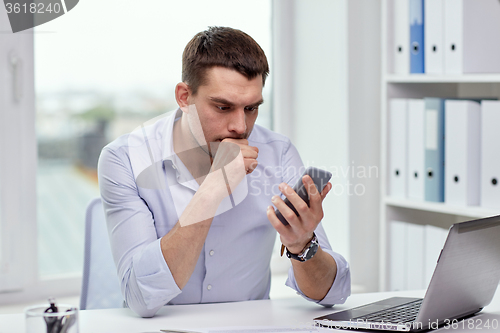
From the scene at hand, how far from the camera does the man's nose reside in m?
1.31

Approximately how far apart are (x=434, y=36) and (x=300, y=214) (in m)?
1.12

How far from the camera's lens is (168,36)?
2232mm

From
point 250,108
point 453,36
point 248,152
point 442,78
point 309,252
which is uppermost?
point 453,36

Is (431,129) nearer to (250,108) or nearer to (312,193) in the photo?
(250,108)

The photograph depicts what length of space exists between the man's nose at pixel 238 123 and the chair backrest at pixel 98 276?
47cm

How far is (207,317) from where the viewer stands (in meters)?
1.08

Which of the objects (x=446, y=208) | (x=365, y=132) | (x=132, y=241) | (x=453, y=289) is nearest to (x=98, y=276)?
(x=132, y=241)

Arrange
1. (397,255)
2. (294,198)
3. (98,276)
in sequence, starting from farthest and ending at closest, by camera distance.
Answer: (397,255) → (98,276) → (294,198)

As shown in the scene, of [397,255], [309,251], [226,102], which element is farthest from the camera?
[397,255]

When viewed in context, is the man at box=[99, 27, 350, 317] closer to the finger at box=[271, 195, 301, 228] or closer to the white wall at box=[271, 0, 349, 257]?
the finger at box=[271, 195, 301, 228]

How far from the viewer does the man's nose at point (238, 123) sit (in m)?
1.31

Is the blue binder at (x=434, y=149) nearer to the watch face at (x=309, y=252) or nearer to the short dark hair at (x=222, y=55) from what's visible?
the short dark hair at (x=222, y=55)

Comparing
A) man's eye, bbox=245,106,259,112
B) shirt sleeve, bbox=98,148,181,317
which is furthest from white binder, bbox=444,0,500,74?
shirt sleeve, bbox=98,148,181,317

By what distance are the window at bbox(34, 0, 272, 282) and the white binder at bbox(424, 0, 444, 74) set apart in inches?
34.7
